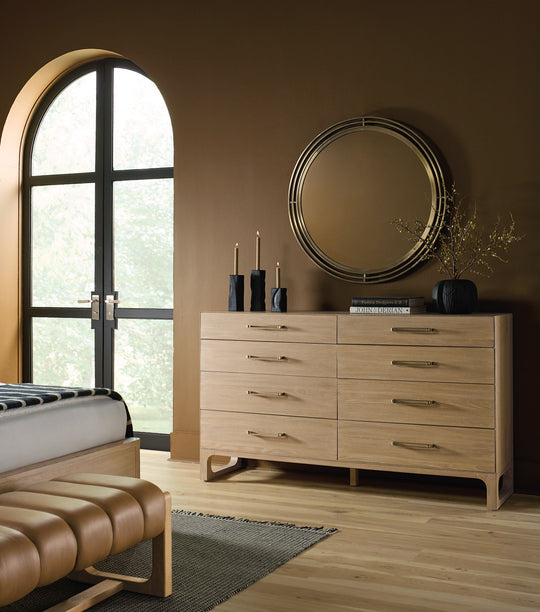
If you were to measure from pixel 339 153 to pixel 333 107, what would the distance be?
0.82 ft

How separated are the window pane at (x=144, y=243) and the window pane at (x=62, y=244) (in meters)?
0.22

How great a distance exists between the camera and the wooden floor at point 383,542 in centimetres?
235

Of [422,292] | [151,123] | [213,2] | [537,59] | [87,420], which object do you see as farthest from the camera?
[151,123]

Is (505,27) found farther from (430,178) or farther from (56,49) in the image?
(56,49)

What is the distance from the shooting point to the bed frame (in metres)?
2.45

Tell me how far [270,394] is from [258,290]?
0.56m

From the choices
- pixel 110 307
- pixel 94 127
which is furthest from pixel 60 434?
pixel 94 127

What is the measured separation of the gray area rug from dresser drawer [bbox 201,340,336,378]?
0.78m

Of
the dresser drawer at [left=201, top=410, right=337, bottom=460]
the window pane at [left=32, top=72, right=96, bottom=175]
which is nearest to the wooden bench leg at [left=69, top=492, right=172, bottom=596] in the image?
the dresser drawer at [left=201, top=410, right=337, bottom=460]

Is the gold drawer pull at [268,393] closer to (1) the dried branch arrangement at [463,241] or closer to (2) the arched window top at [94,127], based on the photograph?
(1) the dried branch arrangement at [463,241]

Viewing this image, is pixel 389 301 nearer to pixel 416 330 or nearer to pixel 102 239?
pixel 416 330

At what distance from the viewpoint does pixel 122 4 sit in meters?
4.64

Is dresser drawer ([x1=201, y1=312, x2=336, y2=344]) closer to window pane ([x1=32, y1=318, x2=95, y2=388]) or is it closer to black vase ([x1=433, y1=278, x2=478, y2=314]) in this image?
black vase ([x1=433, y1=278, x2=478, y2=314])

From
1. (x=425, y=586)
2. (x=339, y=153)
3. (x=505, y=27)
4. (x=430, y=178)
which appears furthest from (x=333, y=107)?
(x=425, y=586)
